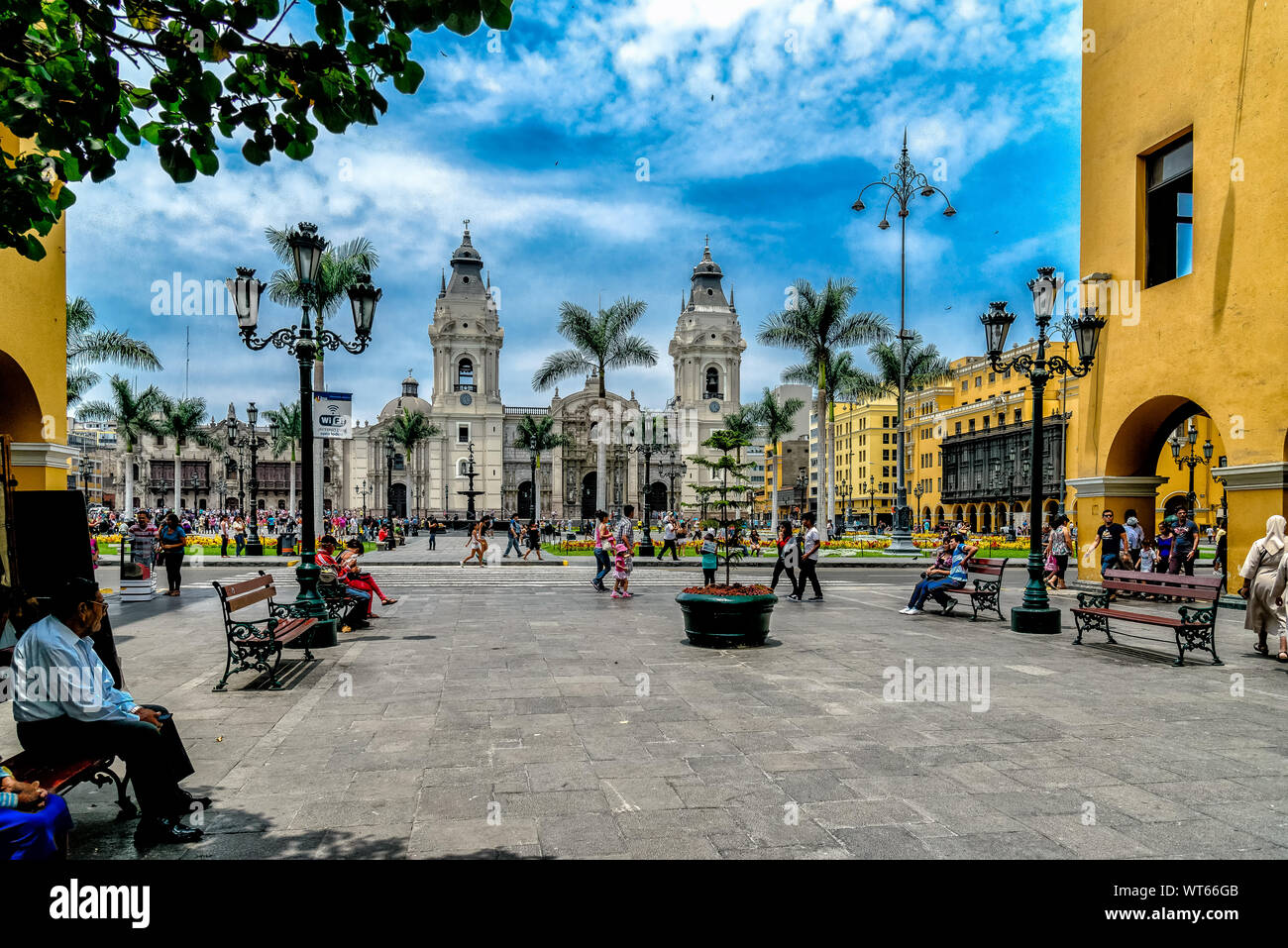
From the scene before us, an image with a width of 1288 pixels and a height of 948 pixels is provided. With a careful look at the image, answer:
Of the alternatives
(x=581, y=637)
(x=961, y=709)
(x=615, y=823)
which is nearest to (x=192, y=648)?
(x=581, y=637)

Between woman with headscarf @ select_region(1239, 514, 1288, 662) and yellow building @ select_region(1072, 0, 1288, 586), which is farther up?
yellow building @ select_region(1072, 0, 1288, 586)

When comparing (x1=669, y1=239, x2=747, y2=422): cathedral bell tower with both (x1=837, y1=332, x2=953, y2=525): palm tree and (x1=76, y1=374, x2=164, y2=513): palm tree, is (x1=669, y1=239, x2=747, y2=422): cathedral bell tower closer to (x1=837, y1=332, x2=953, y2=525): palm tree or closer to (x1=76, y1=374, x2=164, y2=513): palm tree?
(x1=837, y1=332, x2=953, y2=525): palm tree

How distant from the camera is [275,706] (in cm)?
648

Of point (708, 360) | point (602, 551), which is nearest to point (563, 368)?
point (602, 551)

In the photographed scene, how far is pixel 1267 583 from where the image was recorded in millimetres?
8773

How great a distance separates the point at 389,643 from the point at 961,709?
650cm

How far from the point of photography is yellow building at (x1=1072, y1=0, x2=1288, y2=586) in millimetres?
12727

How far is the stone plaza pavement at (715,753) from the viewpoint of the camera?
390 centimetres

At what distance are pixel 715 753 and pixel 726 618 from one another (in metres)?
4.06

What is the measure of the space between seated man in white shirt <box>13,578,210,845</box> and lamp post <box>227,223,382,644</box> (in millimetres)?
5377

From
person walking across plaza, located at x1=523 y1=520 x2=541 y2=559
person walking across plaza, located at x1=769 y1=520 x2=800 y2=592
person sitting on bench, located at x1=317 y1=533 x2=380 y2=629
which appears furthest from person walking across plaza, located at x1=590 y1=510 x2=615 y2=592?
person walking across plaza, located at x1=523 y1=520 x2=541 y2=559

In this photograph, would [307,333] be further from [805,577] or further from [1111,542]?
[1111,542]

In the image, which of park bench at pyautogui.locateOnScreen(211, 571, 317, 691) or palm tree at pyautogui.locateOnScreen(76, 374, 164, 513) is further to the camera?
palm tree at pyautogui.locateOnScreen(76, 374, 164, 513)
